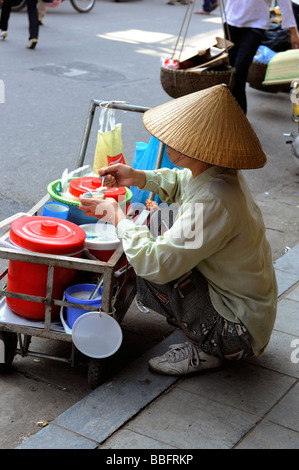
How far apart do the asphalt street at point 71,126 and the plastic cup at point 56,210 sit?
2.01 feet

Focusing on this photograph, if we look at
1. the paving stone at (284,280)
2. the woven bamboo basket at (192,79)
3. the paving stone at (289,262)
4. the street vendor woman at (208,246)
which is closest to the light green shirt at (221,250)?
the street vendor woman at (208,246)

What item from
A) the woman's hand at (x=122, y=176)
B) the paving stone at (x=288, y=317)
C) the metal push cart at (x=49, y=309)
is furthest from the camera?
the paving stone at (x=288, y=317)

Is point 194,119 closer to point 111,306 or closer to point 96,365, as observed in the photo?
point 111,306

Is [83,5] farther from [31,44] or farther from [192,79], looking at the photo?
[192,79]

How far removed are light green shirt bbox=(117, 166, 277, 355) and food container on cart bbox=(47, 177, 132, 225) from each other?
517mm

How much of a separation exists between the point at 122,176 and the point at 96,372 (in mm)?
899

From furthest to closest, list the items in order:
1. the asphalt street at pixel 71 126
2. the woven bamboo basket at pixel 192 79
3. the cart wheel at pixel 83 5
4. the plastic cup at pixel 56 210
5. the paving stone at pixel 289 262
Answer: the cart wheel at pixel 83 5
the woven bamboo basket at pixel 192 79
the paving stone at pixel 289 262
the plastic cup at pixel 56 210
the asphalt street at pixel 71 126

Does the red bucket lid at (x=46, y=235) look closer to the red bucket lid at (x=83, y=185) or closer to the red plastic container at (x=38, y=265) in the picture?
the red plastic container at (x=38, y=265)

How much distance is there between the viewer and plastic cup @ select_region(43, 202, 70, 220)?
10.2ft

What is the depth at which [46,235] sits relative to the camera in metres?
2.75

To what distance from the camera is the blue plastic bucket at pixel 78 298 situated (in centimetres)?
270

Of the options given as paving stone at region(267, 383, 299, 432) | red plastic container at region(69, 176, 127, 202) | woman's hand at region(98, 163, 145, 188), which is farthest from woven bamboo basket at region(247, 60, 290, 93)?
paving stone at region(267, 383, 299, 432)

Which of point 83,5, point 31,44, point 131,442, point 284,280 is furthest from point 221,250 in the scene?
point 83,5
